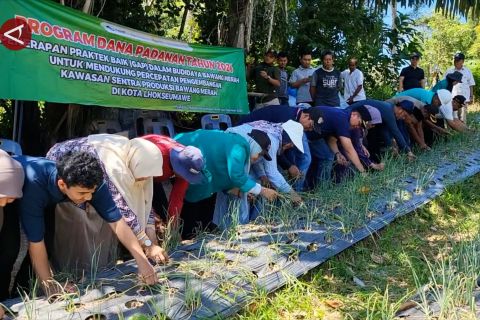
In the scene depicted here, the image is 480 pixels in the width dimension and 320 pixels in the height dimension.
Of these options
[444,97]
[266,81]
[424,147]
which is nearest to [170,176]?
[266,81]

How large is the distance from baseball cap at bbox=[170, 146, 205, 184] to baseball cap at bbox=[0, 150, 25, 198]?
41.0 inches

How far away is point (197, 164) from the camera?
128 inches

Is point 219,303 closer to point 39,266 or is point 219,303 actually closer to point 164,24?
point 39,266

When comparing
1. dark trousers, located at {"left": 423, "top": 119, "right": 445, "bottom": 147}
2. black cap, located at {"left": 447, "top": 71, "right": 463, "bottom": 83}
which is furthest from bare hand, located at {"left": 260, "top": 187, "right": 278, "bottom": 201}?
black cap, located at {"left": 447, "top": 71, "right": 463, "bottom": 83}

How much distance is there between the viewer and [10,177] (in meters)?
2.35

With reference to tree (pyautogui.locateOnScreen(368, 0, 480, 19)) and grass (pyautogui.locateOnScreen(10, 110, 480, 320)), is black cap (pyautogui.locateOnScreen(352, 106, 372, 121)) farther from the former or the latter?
tree (pyautogui.locateOnScreen(368, 0, 480, 19))

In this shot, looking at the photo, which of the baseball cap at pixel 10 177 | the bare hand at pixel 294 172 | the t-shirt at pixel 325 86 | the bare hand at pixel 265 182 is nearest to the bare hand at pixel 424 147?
the t-shirt at pixel 325 86

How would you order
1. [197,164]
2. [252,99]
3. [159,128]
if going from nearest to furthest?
[197,164] < [159,128] < [252,99]

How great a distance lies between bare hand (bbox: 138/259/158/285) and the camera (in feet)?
8.64

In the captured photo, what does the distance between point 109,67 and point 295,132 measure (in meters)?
1.99

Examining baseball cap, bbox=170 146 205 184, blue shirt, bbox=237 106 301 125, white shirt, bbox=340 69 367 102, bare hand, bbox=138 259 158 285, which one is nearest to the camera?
bare hand, bbox=138 259 158 285

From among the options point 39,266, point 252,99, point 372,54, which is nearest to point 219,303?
point 39,266

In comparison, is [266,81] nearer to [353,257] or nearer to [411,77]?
[411,77]

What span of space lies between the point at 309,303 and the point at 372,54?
28.3 ft
